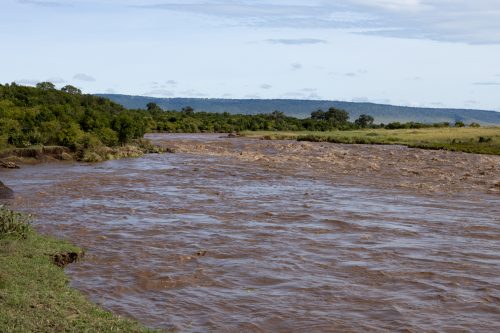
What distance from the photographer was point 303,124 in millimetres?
83250

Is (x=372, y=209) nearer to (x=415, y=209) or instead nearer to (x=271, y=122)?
(x=415, y=209)

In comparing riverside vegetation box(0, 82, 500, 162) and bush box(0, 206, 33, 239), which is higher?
riverside vegetation box(0, 82, 500, 162)

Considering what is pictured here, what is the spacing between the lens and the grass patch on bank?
7270 millimetres

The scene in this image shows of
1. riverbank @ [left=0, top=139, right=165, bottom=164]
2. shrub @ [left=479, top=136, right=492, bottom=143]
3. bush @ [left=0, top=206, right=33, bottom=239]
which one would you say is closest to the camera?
bush @ [left=0, top=206, right=33, bottom=239]

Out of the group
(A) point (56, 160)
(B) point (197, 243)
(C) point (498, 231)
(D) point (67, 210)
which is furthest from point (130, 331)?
(A) point (56, 160)

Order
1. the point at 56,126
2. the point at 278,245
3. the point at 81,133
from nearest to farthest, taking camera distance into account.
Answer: the point at 278,245
the point at 56,126
the point at 81,133

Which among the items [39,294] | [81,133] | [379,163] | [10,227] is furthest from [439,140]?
[39,294]

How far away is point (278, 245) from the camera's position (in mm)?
14117

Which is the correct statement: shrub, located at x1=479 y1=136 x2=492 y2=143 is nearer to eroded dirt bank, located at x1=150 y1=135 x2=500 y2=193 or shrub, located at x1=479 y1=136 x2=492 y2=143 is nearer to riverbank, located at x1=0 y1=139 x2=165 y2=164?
eroded dirt bank, located at x1=150 y1=135 x2=500 y2=193

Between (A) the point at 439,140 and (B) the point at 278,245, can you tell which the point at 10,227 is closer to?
(B) the point at 278,245

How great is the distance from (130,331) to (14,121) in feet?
89.8

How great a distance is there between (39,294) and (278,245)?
6669 mm

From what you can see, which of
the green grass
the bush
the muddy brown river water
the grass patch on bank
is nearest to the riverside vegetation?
the green grass

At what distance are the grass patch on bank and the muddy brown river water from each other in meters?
0.59
